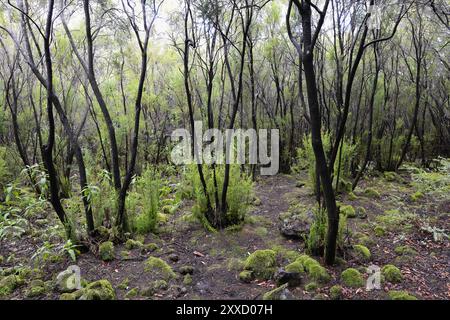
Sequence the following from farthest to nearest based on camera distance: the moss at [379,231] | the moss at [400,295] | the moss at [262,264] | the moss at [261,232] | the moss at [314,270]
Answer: the moss at [261,232]
the moss at [379,231]
the moss at [262,264]
the moss at [314,270]
the moss at [400,295]

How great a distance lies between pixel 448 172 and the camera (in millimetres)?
4172

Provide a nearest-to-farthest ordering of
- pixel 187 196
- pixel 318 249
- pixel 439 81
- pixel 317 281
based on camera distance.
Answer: pixel 317 281 → pixel 318 249 → pixel 187 196 → pixel 439 81

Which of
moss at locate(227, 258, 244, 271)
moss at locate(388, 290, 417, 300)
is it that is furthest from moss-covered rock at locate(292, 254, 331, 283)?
moss at locate(227, 258, 244, 271)

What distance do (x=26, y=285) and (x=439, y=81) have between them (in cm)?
1168

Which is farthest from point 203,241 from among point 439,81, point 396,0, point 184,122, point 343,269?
point 439,81

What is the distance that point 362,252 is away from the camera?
11.4ft

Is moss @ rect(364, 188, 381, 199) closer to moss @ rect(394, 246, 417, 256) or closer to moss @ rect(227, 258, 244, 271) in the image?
moss @ rect(394, 246, 417, 256)

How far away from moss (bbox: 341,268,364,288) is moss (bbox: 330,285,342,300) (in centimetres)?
17

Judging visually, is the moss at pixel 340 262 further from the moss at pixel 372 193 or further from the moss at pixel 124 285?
the moss at pixel 372 193

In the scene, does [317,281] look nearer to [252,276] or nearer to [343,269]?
[343,269]

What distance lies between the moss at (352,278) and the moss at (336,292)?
167 mm

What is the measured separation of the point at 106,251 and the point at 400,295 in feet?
10.6

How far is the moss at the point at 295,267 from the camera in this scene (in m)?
3.13

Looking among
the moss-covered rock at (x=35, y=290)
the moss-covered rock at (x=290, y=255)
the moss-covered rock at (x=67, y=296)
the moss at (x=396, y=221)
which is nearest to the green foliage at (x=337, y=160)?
the moss at (x=396, y=221)
